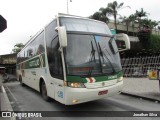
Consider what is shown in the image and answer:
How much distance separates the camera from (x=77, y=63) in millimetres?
7270

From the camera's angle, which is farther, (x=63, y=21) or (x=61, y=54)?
(x=63, y=21)

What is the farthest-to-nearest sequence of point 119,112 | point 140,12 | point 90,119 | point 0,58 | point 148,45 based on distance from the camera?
1. point 140,12
2. point 148,45
3. point 0,58
4. point 119,112
5. point 90,119

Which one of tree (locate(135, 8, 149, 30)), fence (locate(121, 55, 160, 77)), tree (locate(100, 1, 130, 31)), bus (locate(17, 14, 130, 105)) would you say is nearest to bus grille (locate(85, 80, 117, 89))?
bus (locate(17, 14, 130, 105))

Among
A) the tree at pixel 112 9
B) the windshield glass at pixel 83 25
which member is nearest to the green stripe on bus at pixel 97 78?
the windshield glass at pixel 83 25

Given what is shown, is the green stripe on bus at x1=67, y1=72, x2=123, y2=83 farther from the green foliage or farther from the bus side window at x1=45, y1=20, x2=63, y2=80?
the green foliage

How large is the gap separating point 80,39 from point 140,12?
52865mm

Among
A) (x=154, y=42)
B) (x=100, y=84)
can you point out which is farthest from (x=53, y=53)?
(x=154, y=42)

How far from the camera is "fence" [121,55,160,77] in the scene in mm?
16938

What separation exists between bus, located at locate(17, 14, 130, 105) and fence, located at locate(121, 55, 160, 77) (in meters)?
8.75

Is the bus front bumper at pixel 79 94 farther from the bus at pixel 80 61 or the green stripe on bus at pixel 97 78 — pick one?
the green stripe on bus at pixel 97 78

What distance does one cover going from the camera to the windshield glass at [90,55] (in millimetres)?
7262

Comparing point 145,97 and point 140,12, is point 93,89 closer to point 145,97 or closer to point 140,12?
point 145,97

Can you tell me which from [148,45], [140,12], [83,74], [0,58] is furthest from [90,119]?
[140,12]

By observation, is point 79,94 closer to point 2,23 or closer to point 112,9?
point 2,23
